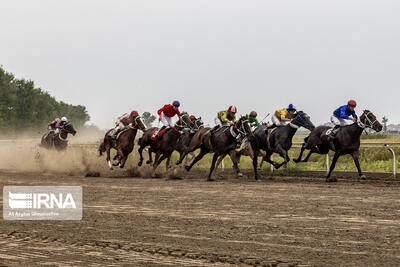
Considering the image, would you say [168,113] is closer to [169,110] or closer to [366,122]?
[169,110]

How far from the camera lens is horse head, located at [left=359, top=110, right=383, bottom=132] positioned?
52.1 ft

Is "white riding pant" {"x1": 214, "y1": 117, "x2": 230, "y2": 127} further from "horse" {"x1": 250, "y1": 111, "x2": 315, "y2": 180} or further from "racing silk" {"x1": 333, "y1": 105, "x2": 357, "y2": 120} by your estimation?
"racing silk" {"x1": 333, "y1": 105, "x2": 357, "y2": 120}

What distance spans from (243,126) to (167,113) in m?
3.32

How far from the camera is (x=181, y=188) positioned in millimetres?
14383

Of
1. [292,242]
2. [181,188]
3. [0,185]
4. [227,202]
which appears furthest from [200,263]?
[0,185]

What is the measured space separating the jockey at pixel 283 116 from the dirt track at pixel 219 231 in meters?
5.86

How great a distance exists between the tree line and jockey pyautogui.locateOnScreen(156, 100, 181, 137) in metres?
60.4

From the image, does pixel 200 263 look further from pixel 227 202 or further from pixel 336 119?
pixel 336 119

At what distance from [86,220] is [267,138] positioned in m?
9.97

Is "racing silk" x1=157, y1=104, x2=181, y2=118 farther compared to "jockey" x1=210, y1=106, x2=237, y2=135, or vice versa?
"racing silk" x1=157, y1=104, x2=181, y2=118

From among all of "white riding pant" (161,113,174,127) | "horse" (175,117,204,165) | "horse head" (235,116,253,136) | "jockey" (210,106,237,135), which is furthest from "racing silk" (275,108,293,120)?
"horse" (175,117,204,165)

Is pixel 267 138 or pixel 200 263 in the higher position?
pixel 267 138

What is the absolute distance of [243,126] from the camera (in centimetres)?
1672

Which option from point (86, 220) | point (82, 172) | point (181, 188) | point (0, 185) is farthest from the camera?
point (82, 172)
